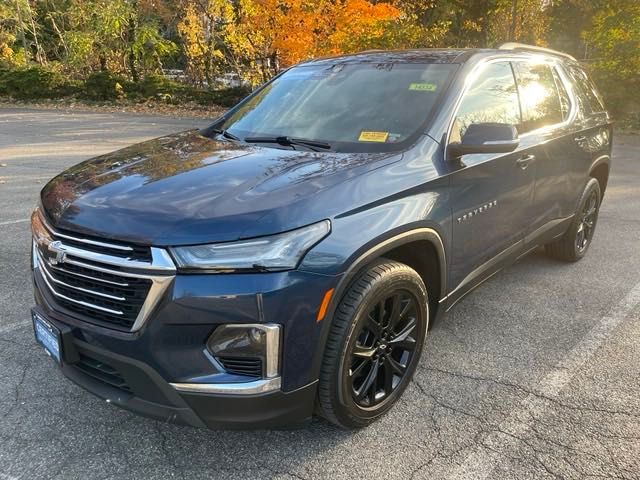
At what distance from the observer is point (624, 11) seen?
13.3m

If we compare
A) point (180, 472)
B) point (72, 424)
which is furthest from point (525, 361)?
point (72, 424)

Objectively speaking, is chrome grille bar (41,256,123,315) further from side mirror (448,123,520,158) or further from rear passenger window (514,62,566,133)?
rear passenger window (514,62,566,133)

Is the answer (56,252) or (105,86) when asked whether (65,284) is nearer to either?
(56,252)

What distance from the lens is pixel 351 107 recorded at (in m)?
3.36

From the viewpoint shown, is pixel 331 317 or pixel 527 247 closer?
pixel 331 317

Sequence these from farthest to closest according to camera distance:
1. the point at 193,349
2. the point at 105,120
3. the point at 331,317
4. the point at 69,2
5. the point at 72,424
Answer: the point at 69,2 → the point at 105,120 → the point at 72,424 → the point at 331,317 → the point at 193,349

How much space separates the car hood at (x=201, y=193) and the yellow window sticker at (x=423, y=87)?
729mm

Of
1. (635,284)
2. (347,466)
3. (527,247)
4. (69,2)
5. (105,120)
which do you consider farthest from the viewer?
(69,2)

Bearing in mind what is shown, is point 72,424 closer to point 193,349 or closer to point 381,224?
point 193,349

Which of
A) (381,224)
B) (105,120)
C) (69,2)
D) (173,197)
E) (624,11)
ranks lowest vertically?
(105,120)

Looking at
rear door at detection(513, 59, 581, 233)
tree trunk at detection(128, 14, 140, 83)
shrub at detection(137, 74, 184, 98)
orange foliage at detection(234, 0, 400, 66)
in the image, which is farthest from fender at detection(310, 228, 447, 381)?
tree trunk at detection(128, 14, 140, 83)

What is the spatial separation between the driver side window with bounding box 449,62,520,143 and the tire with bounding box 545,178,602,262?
146 centimetres

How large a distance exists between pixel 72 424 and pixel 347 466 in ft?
4.53

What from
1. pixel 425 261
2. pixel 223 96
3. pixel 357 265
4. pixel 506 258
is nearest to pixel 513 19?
pixel 223 96
